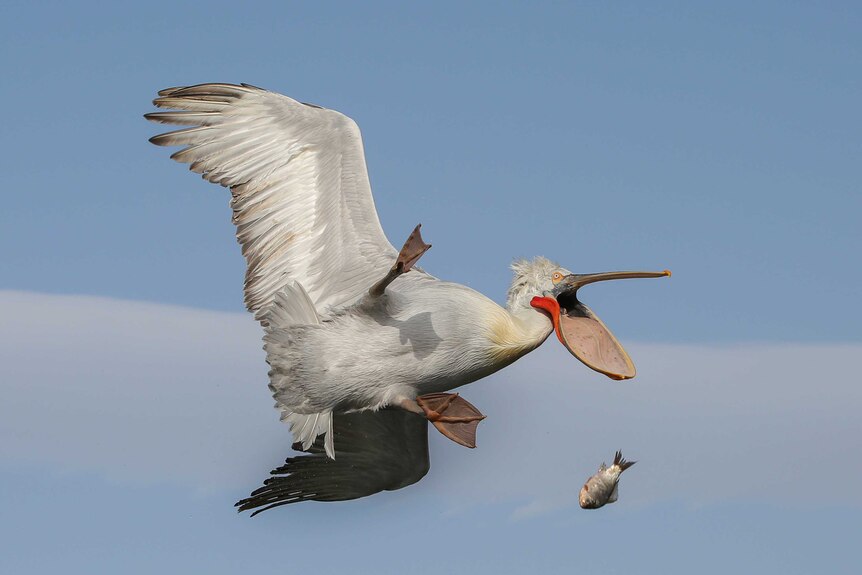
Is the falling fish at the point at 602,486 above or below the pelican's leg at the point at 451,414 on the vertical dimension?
below

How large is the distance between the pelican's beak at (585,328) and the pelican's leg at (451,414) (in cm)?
82

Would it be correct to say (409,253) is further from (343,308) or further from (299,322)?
(299,322)

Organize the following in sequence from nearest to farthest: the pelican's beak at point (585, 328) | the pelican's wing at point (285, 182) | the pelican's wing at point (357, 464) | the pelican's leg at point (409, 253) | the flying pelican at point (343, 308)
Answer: the pelican's leg at point (409, 253) → the flying pelican at point (343, 308) → the pelican's beak at point (585, 328) → the pelican's wing at point (285, 182) → the pelican's wing at point (357, 464)

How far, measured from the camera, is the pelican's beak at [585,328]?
9.77m

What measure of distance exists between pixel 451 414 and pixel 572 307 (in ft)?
3.93

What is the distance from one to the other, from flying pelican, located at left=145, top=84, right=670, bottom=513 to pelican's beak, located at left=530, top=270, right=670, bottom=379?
0.4 inches

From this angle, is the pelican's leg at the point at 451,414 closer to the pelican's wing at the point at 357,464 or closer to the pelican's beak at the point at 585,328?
the pelican's beak at the point at 585,328

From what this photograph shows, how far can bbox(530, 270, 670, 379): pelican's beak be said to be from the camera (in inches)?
385

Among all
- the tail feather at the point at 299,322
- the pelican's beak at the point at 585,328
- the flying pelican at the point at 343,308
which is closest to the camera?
the flying pelican at the point at 343,308

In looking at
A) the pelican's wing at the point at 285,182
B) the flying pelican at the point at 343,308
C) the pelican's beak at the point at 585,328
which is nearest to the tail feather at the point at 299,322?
the flying pelican at the point at 343,308

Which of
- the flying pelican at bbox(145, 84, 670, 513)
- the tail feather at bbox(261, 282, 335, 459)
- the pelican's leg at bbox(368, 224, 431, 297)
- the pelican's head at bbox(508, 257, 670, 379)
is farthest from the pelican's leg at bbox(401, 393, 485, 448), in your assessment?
the pelican's leg at bbox(368, 224, 431, 297)

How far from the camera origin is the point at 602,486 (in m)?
10.1

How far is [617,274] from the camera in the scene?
9.99 metres

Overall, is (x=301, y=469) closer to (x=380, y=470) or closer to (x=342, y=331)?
(x=380, y=470)
